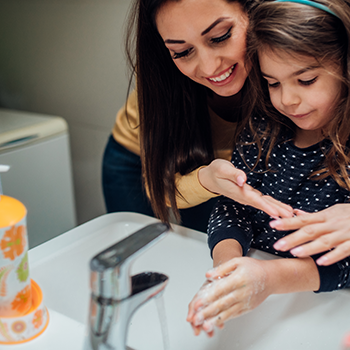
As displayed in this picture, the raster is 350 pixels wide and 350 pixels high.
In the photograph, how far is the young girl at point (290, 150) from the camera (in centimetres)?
51

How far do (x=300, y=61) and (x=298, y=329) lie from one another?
375 mm

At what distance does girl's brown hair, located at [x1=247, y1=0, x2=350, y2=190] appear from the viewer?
0.54 m

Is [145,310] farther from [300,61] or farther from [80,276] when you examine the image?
[300,61]

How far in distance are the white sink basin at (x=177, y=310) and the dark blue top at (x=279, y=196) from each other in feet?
0.13

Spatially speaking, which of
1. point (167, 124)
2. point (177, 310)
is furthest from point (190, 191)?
point (177, 310)

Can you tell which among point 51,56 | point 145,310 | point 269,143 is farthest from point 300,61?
point 51,56

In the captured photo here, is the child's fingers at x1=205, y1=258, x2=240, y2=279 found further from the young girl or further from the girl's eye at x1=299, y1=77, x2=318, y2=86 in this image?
the girl's eye at x1=299, y1=77, x2=318, y2=86

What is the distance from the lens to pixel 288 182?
26.6 inches

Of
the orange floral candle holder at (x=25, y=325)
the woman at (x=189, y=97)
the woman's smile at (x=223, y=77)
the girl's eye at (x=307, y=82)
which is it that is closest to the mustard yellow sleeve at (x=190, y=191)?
the woman at (x=189, y=97)

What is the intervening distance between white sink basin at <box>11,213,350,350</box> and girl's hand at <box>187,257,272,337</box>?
0.08m

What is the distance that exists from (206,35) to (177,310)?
0.44m

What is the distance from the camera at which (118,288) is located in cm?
36

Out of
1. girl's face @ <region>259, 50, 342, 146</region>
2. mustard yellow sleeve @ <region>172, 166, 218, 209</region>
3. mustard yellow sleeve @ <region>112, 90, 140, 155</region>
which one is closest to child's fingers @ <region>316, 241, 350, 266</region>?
girl's face @ <region>259, 50, 342, 146</region>

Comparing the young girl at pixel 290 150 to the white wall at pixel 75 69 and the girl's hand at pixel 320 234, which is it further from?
the white wall at pixel 75 69
